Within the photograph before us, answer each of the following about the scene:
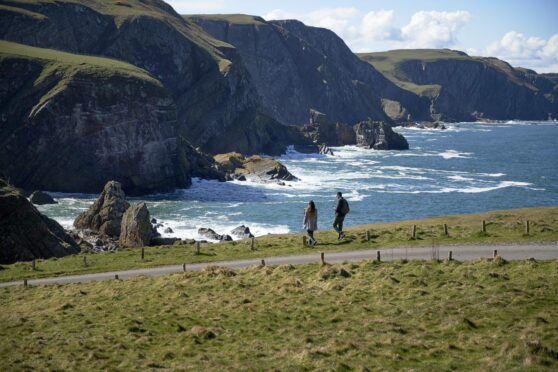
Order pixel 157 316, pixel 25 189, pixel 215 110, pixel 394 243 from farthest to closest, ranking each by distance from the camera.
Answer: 1. pixel 215 110
2. pixel 25 189
3. pixel 394 243
4. pixel 157 316

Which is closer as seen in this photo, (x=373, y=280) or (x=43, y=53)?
(x=373, y=280)

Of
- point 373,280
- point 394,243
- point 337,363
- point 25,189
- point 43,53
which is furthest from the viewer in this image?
point 43,53

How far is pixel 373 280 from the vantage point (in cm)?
2839

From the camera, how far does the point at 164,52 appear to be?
161m

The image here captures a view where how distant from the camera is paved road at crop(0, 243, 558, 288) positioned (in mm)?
31750

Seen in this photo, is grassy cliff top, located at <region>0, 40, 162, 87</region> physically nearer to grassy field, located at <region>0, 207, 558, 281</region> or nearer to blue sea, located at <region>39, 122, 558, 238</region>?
blue sea, located at <region>39, 122, 558, 238</region>

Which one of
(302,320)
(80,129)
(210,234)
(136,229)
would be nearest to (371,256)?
(302,320)

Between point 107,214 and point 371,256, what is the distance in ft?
137

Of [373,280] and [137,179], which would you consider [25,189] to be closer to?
[137,179]

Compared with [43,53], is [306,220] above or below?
below

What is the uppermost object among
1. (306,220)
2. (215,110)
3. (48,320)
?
(215,110)

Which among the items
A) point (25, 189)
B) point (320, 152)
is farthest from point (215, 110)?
point (25, 189)

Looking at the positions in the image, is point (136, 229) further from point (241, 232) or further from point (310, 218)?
point (310, 218)

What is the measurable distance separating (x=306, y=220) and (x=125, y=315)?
14139 millimetres
